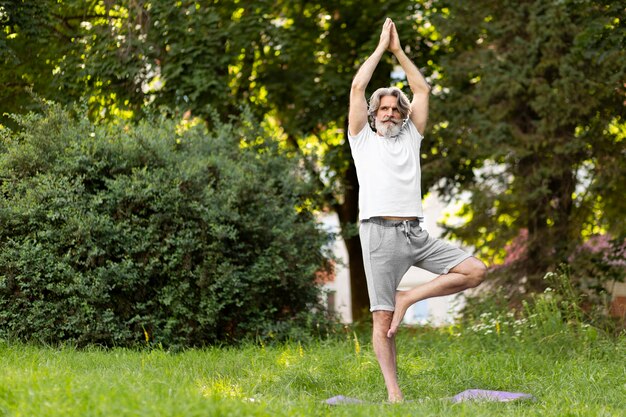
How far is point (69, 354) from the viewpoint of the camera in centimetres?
782

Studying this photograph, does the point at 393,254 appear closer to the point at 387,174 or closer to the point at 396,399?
the point at 387,174

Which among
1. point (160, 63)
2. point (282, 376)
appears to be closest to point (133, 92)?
point (160, 63)

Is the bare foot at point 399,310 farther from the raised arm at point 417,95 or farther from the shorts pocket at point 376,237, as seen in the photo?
the raised arm at point 417,95

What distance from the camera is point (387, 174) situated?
6332 millimetres


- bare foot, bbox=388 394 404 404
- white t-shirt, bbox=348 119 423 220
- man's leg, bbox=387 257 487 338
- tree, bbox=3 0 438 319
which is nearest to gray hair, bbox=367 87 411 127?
white t-shirt, bbox=348 119 423 220

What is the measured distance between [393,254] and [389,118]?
95 cm

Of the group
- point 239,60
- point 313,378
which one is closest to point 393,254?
point 313,378

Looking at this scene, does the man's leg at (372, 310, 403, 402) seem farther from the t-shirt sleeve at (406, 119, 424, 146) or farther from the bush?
the bush

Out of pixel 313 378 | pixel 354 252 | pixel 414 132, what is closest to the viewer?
pixel 414 132

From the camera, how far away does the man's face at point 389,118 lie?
21.3 feet

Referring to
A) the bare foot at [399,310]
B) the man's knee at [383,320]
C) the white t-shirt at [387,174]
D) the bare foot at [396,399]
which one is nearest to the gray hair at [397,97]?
the white t-shirt at [387,174]

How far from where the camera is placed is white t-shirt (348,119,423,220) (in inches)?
249

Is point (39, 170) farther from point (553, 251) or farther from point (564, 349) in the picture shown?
point (553, 251)

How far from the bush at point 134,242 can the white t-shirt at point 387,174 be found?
3.37 m
